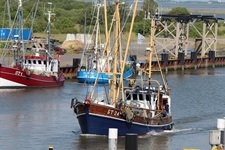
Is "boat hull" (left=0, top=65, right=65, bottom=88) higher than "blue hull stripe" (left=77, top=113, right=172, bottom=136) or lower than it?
lower

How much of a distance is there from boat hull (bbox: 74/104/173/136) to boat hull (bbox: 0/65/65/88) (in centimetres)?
2850

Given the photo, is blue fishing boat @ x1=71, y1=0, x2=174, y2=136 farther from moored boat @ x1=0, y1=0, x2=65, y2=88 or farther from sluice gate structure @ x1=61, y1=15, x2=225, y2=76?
sluice gate structure @ x1=61, y1=15, x2=225, y2=76

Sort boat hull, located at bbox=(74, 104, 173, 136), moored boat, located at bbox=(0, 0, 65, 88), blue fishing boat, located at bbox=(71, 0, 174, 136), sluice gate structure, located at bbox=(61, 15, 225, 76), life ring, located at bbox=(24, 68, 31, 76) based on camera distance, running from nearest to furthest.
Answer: boat hull, located at bbox=(74, 104, 173, 136)
blue fishing boat, located at bbox=(71, 0, 174, 136)
moored boat, located at bbox=(0, 0, 65, 88)
life ring, located at bbox=(24, 68, 31, 76)
sluice gate structure, located at bbox=(61, 15, 225, 76)

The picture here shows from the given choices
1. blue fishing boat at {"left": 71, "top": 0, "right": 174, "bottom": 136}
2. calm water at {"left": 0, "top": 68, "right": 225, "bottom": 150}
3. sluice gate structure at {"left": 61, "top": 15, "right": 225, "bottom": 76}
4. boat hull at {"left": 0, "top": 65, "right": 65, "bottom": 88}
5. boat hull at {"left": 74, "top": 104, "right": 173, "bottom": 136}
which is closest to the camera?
boat hull at {"left": 74, "top": 104, "right": 173, "bottom": 136}

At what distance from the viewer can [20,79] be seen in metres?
71.9

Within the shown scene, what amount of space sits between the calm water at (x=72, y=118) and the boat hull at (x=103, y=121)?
18.0 inches

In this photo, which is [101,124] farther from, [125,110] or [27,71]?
[27,71]

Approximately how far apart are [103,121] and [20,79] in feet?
98.8

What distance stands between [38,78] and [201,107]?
54.4 feet

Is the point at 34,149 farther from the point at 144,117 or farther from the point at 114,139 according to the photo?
the point at 114,139

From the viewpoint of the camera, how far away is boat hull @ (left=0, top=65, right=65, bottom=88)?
71.3 m

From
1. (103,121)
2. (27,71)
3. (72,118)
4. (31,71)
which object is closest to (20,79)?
(27,71)

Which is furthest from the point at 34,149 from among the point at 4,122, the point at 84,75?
the point at 84,75

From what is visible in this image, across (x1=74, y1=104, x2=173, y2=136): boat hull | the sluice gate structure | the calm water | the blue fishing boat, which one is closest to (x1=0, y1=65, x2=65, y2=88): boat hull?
the calm water
